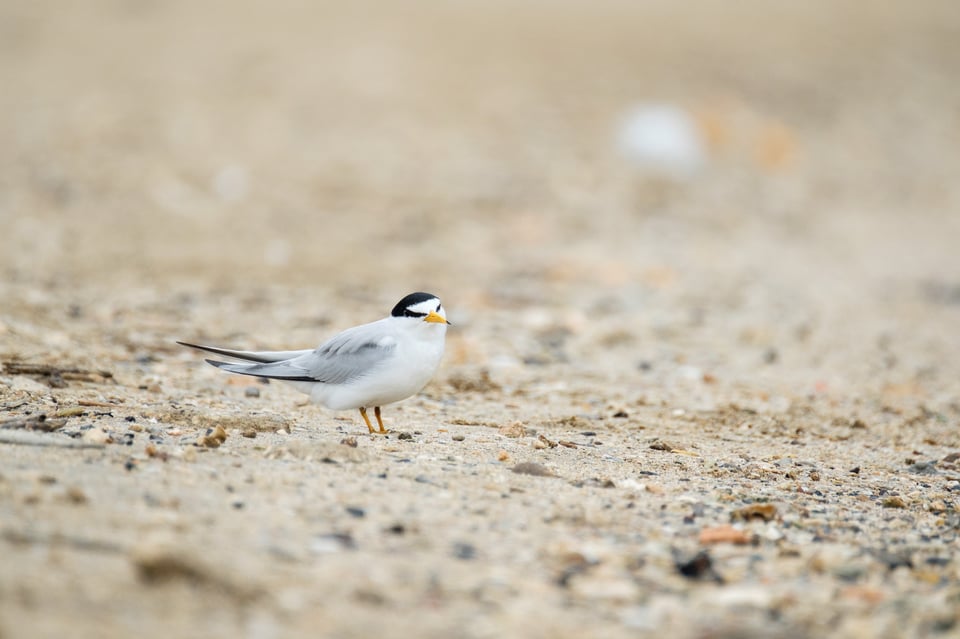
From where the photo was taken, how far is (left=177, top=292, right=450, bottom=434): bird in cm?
445

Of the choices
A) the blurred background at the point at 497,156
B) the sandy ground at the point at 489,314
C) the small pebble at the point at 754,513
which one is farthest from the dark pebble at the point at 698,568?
the blurred background at the point at 497,156

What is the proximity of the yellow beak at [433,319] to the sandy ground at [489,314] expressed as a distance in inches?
19.4

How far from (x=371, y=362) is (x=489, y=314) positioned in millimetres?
3457

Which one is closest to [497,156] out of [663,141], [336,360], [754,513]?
[663,141]

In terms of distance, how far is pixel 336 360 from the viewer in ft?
15.0

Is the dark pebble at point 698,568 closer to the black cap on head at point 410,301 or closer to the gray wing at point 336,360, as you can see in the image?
the gray wing at point 336,360

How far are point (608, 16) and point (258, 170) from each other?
6.70 m

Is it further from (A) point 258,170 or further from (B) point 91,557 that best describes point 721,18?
(B) point 91,557

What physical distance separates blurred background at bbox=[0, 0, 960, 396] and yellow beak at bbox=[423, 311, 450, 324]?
3024mm

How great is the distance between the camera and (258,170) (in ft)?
36.9

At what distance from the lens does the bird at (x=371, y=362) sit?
4.45 meters

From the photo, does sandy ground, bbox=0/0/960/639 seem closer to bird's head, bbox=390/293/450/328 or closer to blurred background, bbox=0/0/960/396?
blurred background, bbox=0/0/960/396

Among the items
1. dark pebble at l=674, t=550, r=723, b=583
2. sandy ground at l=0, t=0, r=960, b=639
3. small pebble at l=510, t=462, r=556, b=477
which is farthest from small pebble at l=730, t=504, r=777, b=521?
small pebble at l=510, t=462, r=556, b=477

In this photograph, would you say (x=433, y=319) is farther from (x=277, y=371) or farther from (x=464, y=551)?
(x=464, y=551)
